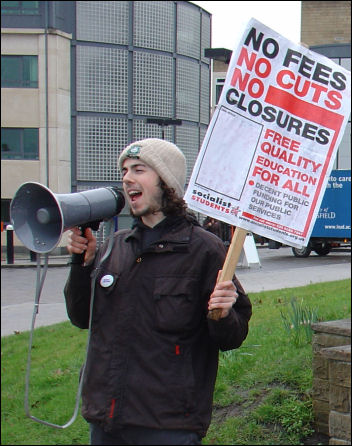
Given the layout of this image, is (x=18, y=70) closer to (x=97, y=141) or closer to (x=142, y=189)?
(x=97, y=141)

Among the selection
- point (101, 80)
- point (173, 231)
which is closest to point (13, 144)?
point (101, 80)

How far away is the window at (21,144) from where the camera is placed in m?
7.72

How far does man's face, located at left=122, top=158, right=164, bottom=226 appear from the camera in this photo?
2.11 meters

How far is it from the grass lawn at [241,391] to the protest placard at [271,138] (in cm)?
181

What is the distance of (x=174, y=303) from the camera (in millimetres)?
2012

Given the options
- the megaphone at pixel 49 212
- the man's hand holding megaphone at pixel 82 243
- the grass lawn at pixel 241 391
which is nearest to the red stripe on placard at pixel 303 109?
the megaphone at pixel 49 212

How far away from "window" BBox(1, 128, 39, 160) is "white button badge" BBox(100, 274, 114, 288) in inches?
223

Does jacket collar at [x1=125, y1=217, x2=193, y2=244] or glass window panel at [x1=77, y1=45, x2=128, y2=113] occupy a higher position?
glass window panel at [x1=77, y1=45, x2=128, y2=113]

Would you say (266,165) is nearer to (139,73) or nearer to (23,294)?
(139,73)

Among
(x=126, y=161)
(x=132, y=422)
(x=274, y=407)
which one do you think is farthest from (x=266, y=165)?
(x=274, y=407)

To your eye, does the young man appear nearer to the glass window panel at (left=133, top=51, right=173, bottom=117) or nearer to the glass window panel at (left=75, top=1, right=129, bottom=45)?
the glass window panel at (left=133, top=51, right=173, bottom=117)

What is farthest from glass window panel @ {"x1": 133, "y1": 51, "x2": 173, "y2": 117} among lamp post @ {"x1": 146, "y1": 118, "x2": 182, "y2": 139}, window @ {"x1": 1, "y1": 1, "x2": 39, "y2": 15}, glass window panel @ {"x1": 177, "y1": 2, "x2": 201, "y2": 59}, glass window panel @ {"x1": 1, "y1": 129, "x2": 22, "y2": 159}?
glass window panel @ {"x1": 1, "y1": 129, "x2": 22, "y2": 159}

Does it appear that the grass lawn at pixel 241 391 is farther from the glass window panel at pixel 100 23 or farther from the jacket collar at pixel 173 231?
the glass window panel at pixel 100 23

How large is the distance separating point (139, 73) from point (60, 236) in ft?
14.8
